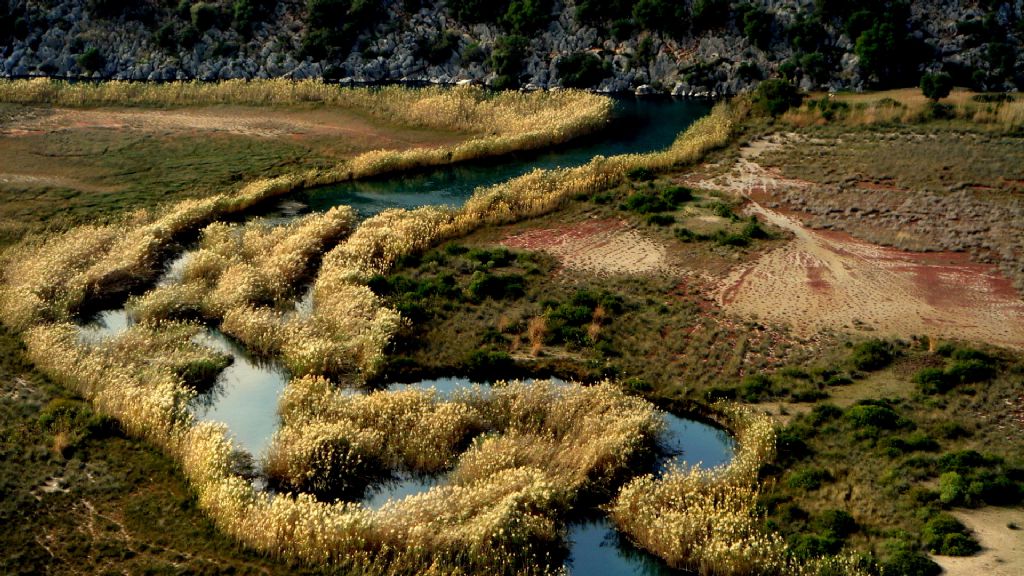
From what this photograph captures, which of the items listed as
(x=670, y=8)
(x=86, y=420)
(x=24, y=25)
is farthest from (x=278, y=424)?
(x=24, y=25)

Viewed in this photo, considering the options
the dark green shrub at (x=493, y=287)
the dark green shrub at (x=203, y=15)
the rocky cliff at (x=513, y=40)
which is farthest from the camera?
the dark green shrub at (x=203, y=15)

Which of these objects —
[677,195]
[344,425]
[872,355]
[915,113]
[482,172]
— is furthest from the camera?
[915,113]

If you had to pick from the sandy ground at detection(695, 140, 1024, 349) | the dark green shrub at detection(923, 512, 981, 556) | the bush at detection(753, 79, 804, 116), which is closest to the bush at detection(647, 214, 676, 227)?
the sandy ground at detection(695, 140, 1024, 349)

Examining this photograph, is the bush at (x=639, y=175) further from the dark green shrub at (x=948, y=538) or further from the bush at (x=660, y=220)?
the dark green shrub at (x=948, y=538)

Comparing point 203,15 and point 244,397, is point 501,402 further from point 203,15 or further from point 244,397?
point 203,15

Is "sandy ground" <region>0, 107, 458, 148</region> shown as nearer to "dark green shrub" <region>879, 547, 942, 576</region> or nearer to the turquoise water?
the turquoise water

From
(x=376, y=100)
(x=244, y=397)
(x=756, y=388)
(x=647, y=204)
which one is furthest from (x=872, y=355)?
(x=376, y=100)

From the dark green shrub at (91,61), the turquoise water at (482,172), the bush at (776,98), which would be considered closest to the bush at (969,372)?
the turquoise water at (482,172)
